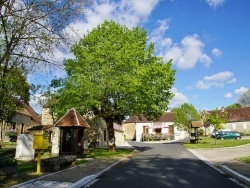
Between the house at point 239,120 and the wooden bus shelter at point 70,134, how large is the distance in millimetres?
61475

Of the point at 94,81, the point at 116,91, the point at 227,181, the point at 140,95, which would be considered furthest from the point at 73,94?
the point at 227,181

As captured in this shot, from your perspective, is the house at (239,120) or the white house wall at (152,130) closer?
the house at (239,120)

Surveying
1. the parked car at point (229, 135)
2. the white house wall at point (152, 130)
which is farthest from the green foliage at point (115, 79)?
the white house wall at point (152, 130)

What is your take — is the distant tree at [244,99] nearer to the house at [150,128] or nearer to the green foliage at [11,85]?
the house at [150,128]

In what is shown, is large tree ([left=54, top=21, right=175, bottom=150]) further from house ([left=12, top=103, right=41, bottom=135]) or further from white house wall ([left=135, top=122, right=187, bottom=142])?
white house wall ([left=135, top=122, right=187, bottom=142])

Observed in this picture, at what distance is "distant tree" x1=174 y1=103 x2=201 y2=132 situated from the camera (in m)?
57.2

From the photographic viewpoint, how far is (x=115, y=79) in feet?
83.1

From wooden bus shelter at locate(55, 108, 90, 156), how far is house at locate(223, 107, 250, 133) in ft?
202

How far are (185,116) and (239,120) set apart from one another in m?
23.2

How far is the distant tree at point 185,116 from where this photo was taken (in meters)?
57.2

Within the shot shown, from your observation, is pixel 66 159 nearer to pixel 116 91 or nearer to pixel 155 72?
pixel 116 91

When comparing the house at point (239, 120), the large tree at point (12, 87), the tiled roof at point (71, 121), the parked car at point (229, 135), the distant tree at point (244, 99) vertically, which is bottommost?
the parked car at point (229, 135)

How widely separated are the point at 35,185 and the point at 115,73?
17.2 metres

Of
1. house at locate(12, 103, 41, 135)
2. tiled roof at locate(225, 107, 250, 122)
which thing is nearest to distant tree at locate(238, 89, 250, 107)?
tiled roof at locate(225, 107, 250, 122)
